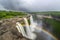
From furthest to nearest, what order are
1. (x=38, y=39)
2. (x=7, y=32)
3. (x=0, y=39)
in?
(x=38, y=39) < (x=7, y=32) < (x=0, y=39)

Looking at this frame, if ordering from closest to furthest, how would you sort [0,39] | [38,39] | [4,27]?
[0,39], [4,27], [38,39]

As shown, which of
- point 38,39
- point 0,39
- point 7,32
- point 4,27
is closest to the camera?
point 0,39

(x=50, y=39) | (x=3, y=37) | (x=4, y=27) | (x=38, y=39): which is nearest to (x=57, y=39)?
(x=50, y=39)

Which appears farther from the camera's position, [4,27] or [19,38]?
[4,27]

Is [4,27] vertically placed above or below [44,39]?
above

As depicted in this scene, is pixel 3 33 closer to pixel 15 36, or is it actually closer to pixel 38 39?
pixel 15 36

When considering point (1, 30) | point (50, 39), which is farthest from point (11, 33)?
point (50, 39)

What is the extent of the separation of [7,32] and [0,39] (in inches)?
61.8

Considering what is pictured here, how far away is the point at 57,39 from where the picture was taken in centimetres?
3712

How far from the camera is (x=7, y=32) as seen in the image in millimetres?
17953

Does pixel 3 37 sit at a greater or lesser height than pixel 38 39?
greater

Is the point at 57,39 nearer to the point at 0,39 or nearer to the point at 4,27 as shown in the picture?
the point at 4,27

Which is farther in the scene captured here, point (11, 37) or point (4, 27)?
point (4, 27)

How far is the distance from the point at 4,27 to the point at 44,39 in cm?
1830
